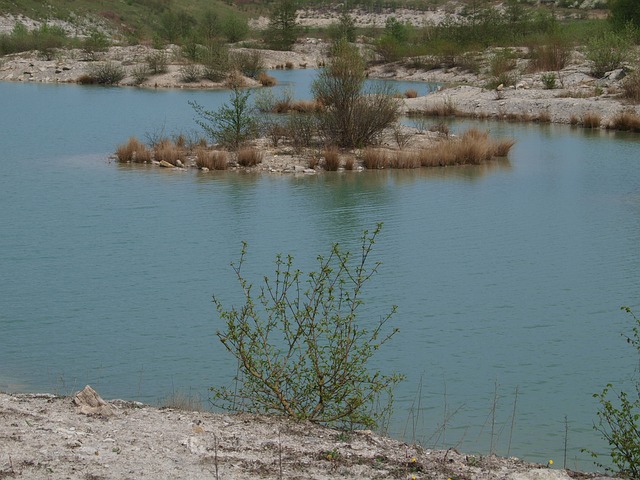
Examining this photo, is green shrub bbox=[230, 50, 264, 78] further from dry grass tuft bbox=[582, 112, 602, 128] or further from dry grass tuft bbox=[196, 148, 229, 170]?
dry grass tuft bbox=[196, 148, 229, 170]

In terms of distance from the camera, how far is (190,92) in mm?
45344

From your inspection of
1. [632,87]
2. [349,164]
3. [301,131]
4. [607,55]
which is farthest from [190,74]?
[349,164]

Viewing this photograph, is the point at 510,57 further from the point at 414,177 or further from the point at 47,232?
the point at 47,232

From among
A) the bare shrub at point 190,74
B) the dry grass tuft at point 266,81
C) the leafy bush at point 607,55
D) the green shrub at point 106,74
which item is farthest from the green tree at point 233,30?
the leafy bush at point 607,55

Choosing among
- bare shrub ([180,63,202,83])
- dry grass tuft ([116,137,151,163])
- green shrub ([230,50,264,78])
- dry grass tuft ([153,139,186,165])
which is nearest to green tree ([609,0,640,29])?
green shrub ([230,50,264,78])

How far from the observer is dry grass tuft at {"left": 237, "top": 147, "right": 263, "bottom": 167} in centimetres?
2331

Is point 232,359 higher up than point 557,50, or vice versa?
point 557,50

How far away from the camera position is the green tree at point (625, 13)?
5069cm

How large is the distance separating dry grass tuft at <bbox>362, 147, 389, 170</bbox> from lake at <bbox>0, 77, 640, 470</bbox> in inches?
21.1

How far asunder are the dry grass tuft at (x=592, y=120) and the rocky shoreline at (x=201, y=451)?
2709cm

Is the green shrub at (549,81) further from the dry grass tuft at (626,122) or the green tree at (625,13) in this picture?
the green tree at (625,13)

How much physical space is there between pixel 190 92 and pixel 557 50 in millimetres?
17574

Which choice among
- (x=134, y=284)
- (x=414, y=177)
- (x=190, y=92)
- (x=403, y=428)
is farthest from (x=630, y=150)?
(x=190, y=92)

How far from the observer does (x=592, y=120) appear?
32.2 meters
